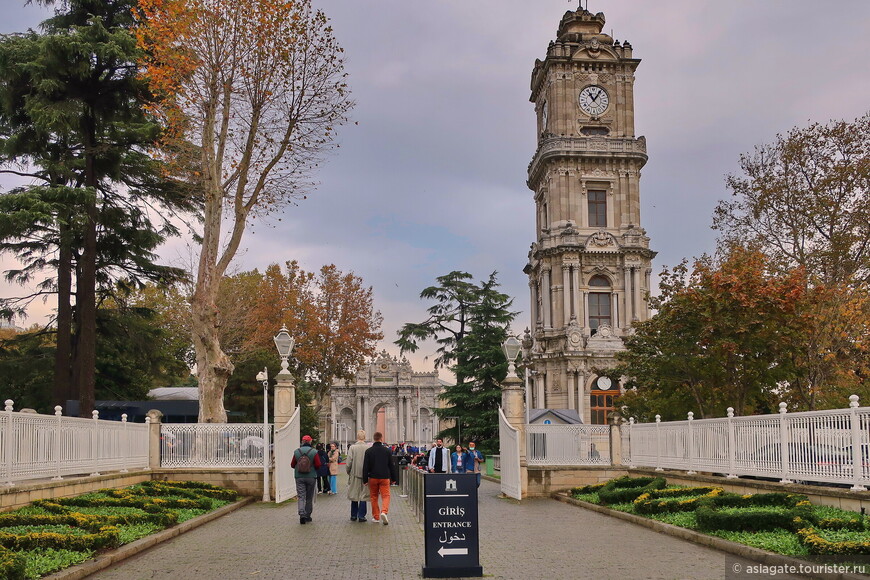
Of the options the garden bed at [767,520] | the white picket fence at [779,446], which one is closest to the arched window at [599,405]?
the white picket fence at [779,446]

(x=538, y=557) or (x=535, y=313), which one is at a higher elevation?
(x=535, y=313)

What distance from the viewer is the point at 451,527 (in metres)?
10.5

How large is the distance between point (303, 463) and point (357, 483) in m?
1.23

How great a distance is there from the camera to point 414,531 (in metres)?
16.0

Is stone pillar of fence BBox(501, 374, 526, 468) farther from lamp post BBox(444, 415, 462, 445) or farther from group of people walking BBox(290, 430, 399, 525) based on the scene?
lamp post BBox(444, 415, 462, 445)

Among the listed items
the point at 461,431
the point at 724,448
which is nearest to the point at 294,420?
the point at 724,448

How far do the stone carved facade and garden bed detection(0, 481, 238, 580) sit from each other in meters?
55.1

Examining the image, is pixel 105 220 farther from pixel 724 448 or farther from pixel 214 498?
pixel 724 448

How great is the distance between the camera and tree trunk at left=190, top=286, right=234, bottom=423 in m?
24.8

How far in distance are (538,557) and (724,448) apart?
7.45 metres

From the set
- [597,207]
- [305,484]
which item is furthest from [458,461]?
[597,207]

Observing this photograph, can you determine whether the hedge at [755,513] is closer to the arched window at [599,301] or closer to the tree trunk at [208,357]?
the tree trunk at [208,357]

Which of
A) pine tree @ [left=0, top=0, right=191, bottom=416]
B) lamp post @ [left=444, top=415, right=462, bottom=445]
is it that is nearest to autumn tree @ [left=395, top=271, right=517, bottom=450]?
lamp post @ [left=444, top=415, right=462, bottom=445]

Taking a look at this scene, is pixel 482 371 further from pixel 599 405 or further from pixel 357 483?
pixel 357 483
